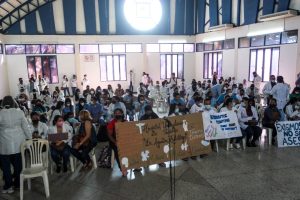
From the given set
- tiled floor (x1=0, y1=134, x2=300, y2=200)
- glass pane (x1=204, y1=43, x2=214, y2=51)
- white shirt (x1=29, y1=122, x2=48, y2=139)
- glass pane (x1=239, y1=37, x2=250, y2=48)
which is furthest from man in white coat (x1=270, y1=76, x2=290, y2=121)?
glass pane (x1=204, y1=43, x2=214, y2=51)

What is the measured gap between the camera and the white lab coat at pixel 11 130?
4266mm

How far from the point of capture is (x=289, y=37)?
11.3 metres

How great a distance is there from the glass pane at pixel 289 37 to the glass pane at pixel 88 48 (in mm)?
11354

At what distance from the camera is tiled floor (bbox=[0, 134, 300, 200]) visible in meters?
4.39

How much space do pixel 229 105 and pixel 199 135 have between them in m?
1.26

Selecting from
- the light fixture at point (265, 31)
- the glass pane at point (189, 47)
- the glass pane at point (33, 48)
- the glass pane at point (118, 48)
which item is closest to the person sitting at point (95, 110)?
the light fixture at point (265, 31)

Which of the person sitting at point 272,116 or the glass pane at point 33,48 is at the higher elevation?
the glass pane at point 33,48

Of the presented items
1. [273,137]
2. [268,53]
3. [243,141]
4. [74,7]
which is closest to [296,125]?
[273,137]

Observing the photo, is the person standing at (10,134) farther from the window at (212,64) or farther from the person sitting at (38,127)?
the window at (212,64)

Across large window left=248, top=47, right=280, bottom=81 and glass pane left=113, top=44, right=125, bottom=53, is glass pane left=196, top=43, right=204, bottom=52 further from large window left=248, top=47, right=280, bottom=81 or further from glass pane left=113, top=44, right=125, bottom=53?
glass pane left=113, top=44, right=125, bottom=53

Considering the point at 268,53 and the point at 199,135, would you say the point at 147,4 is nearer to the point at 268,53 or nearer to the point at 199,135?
the point at 268,53

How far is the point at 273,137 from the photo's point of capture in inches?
272

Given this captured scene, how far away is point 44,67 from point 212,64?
36.6 ft

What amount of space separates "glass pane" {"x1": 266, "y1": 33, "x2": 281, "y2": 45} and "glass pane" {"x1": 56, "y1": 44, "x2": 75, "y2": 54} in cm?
1182
